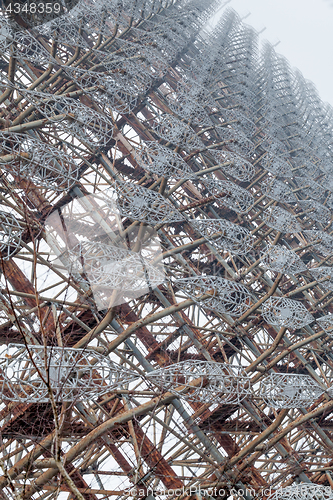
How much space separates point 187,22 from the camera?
29953mm

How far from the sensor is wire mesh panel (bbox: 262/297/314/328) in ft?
39.7

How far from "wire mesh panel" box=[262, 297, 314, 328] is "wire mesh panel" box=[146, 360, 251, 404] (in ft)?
9.31

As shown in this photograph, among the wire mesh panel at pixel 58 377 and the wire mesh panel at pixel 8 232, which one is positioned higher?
the wire mesh panel at pixel 8 232

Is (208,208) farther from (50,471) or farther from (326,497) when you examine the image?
(50,471)

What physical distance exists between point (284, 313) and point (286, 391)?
8.19 feet

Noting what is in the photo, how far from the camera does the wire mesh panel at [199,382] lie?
8.72 metres

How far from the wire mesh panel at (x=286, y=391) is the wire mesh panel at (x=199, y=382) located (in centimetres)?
68

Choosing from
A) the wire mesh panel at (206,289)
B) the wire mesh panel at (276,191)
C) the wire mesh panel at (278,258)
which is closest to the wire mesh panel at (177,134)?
the wire mesh panel at (278,258)

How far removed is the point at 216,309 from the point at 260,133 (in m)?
17.8

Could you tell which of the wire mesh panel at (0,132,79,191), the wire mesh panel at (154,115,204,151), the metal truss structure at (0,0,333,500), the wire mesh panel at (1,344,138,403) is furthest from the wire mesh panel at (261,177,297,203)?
the wire mesh panel at (1,344,138,403)

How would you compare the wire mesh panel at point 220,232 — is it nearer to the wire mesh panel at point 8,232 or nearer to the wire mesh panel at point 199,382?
the wire mesh panel at point 199,382

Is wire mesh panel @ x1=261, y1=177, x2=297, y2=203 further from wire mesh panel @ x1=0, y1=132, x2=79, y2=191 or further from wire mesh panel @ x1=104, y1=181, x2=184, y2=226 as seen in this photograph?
wire mesh panel @ x1=0, y1=132, x2=79, y2=191

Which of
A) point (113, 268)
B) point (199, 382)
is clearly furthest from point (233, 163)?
point (199, 382)

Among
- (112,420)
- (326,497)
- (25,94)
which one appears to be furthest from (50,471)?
(25,94)
